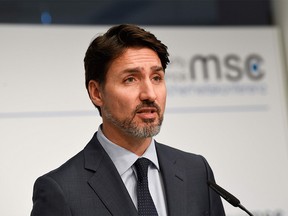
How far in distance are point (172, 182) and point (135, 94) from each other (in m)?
0.38

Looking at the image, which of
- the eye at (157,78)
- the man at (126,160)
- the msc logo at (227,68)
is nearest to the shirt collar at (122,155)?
the man at (126,160)

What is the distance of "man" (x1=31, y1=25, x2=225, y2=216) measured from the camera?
213 centimetres

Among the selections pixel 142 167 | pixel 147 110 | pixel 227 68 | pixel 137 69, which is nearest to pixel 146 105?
pixel 147 110

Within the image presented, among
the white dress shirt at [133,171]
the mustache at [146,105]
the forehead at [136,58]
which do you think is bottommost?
the white dress shirt at [133,171]

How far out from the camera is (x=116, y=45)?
7.54 ft

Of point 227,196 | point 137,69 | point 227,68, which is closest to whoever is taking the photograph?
point 227,196

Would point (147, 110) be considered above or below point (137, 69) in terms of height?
below

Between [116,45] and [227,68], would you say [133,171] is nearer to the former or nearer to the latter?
[116,45]

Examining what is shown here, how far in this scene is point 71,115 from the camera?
4266 mm

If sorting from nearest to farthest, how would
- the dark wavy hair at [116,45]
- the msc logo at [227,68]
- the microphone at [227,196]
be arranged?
1. the microphone at [227,196]
2. the dark wavy hair at [116,45]
3. the msc logo at [227,68]

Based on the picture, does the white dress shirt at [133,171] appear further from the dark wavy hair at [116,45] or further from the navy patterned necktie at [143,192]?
the dark wavy hair at [116,45]

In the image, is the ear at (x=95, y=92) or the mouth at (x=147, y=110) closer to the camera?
the mouth at (x=147, y=110)

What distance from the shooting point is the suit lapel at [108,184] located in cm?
214

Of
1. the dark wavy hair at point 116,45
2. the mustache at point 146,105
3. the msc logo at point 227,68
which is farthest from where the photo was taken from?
the msc logo at point 227,68
